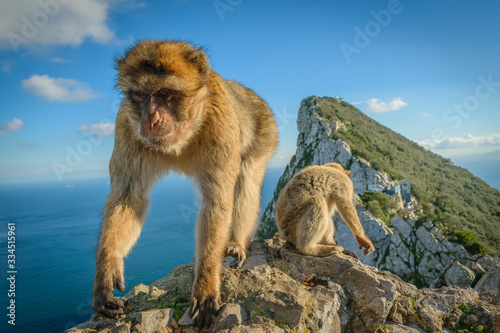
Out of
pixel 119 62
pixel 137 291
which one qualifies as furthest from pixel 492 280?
pixel 119 62

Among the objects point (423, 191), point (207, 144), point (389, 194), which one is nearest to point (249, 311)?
point (207, 144)

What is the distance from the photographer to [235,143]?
2910mm

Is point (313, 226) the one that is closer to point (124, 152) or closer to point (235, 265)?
point (235, 265)

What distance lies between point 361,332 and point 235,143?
2256 millimetres

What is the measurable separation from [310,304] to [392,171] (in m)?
47.8

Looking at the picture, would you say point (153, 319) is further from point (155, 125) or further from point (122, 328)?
point (155, 125)

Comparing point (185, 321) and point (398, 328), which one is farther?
point (398, 328)

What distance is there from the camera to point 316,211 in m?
3.92

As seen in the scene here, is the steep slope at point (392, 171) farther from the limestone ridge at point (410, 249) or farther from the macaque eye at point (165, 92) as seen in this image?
the macaque eye at point (165, 92)

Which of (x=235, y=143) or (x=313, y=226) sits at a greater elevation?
(x=235, y=143)

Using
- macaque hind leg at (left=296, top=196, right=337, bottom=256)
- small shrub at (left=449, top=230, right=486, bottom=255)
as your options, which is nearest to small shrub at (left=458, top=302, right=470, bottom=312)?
macaque hind leg at (left=296, top=196, right=337, bottom=256)

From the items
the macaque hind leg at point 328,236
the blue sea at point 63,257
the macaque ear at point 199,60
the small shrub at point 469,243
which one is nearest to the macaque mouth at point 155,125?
the macaque ear at point 199,60

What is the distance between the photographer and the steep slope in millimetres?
39875

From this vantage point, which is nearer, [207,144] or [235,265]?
[207,144]
